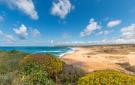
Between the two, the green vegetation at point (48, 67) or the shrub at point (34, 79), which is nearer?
the shrub at point (34, 79)

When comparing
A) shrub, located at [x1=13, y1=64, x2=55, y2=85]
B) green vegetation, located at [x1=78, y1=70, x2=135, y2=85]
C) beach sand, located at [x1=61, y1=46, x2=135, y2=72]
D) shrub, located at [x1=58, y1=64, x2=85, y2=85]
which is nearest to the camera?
green vegetation, located at [x1=78, y1=70, x2=135, y2=85]

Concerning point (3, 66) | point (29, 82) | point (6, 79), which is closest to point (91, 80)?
point (29, 82)

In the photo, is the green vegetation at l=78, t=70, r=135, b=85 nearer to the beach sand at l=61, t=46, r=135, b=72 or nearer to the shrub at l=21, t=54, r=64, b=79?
the shrub at l=21, t=54, r=64, b=79

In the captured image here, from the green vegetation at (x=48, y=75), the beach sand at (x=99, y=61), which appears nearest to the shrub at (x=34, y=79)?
the green vegetation at (x=48, y=75)

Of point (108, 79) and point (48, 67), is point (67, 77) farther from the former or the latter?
point (108, 79)

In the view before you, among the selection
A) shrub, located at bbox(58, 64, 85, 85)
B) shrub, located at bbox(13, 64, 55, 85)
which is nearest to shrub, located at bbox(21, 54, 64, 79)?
shrub, located at bbox(58, 64, 85, 85)

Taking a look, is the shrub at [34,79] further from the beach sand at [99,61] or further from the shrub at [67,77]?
the beach sand at [99,61]

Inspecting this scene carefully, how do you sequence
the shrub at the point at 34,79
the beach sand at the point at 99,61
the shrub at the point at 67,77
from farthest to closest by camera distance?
the beach sand at the point at 99,61 < the shrub at the point at 67,77 < the shrub at the point at 34,79

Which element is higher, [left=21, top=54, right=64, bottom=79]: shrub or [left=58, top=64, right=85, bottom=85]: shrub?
[left=21, top=54, right=64, bottom=79]: shrub

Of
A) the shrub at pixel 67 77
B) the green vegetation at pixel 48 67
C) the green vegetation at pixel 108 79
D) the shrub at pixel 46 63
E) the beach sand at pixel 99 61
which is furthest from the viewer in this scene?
the beach sand at pixel 99 61
